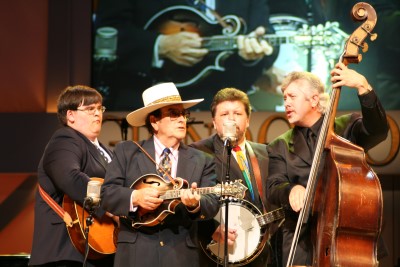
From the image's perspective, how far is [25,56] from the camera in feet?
29.5

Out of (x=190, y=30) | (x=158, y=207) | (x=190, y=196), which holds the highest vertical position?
(x=190, y=30)

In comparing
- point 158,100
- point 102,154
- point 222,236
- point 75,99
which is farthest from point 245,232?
point 75,99

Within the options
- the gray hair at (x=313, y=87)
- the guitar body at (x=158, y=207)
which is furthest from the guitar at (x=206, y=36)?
the guitar body at (x=158, y=207)

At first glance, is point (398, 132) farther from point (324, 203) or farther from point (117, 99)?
point (324, 203)

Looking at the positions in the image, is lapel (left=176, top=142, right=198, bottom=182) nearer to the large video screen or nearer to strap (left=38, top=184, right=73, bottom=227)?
strap (left=38, top=184, right=73, bottom=227)

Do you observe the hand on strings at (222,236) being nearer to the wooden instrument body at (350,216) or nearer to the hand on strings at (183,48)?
the wooden instrument body at (350,216)

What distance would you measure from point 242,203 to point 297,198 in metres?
0.78

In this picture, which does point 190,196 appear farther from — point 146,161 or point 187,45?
point 187,45

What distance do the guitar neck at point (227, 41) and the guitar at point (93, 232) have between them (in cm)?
440

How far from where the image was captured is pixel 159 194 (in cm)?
424

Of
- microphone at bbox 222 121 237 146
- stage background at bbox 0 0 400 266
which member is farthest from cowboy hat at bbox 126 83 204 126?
stage background at bbox 0 0 400 266

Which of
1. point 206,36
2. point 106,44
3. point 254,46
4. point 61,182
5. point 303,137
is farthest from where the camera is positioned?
point 106,44

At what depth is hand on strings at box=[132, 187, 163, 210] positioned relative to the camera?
4.16m

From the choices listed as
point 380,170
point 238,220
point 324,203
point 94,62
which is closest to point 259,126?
point 380,170
